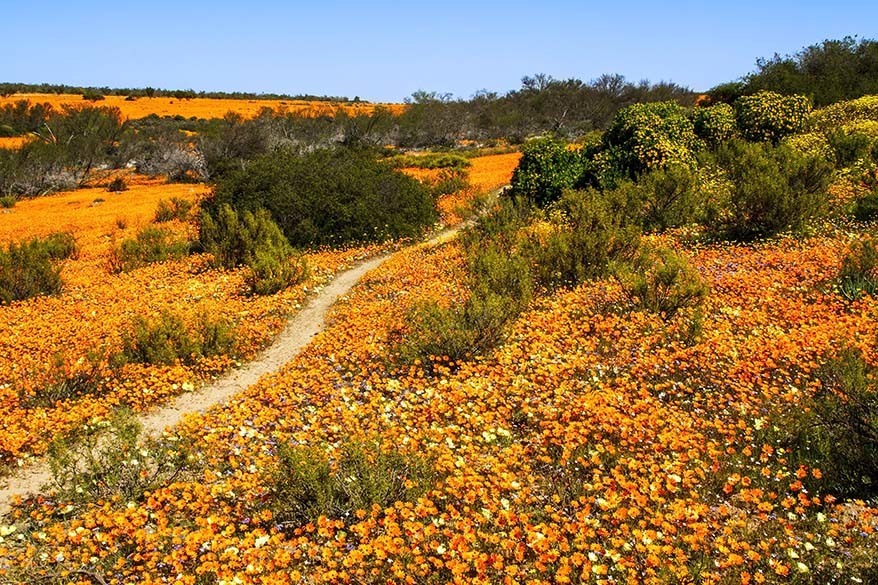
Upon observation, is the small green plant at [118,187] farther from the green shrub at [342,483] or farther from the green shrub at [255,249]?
the green shrub at [342,483]

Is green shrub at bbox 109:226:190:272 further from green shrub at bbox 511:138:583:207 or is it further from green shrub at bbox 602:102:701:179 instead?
green shrub at bbox 602:102:701:179

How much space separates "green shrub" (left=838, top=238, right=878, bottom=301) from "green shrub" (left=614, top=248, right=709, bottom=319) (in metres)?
2.07

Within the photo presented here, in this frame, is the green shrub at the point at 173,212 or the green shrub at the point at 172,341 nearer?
the green shrub at the point at 172,341

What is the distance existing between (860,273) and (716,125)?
39.1ft

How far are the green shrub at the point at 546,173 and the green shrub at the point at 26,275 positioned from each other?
13578 millimetres

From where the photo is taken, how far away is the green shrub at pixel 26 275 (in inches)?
575

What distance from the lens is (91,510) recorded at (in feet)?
19.2

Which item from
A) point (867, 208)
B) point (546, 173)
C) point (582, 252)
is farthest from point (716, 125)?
point (582, 252)

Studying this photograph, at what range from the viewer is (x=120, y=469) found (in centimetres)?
645

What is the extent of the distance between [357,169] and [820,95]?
19702mm

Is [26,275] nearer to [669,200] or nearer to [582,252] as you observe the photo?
[582,252]

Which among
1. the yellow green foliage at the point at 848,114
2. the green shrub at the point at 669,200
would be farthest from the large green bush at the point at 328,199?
the yellow green foliage at the point at 848,114

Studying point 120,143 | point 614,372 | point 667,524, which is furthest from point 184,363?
point 120,143

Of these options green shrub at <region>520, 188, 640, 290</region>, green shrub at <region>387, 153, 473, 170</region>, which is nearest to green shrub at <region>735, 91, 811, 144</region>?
green shrub at <region>520, 188, 640, 290</region>
